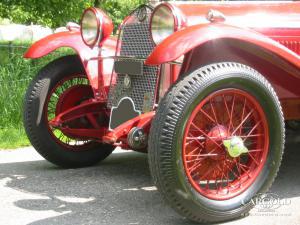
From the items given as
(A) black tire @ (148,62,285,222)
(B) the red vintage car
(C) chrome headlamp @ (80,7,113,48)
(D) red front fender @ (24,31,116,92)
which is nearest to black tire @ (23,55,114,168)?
(B) the red vintage car

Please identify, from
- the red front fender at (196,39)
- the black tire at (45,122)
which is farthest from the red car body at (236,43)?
the black tire at (45,122)

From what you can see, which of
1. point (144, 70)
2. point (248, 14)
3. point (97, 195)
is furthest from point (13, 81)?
point (248, 14)

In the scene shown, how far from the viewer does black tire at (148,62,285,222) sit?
3.13 metres

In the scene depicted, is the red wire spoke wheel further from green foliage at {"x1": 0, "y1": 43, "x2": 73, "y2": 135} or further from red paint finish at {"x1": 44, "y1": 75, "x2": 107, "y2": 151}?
green foliage at {"x1": 0, "y1": 43, "x2": 73, "y2": 135}

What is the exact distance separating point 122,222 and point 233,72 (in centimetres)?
111

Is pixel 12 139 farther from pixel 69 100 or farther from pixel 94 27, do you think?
pixel 94 27

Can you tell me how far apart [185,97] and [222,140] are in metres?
0.43

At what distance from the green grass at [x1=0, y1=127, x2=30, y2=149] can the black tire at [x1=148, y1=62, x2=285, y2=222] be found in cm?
295

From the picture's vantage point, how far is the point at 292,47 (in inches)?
163

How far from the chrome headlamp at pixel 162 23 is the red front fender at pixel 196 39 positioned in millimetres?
370

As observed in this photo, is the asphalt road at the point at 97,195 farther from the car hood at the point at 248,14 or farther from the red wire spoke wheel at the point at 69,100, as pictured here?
the car hood at the point at 248,14

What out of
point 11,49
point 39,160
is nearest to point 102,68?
point 39,160

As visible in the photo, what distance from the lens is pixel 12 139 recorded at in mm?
5973

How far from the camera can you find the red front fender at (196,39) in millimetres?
3271
